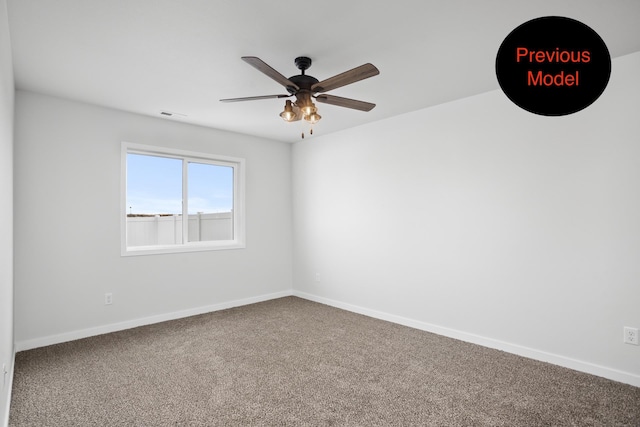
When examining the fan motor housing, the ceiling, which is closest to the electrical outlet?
the ceiling

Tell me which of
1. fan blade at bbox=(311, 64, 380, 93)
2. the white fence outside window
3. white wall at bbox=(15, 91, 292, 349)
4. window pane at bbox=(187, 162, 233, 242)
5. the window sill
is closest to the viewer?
fan blade at bbox=(311, 64, 380, 93)

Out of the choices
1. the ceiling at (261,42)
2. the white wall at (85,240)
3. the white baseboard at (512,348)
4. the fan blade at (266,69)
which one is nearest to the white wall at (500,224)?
the white baseboard at (512,348)

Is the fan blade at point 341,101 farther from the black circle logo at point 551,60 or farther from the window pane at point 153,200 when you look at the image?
the window pane at point 153,200

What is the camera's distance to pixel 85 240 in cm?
346

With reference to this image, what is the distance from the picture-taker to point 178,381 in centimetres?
252

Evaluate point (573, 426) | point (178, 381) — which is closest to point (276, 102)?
point (178, 381)

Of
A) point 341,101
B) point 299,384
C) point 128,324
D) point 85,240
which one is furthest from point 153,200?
point 299,384

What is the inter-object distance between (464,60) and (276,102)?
1.74 metres

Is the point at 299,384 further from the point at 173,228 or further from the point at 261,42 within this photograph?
the point at 173,228

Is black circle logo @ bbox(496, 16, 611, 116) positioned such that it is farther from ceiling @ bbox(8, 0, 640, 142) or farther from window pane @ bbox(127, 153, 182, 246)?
window pane @ bbox(127, 153, 182, 246)

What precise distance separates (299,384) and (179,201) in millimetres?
2842

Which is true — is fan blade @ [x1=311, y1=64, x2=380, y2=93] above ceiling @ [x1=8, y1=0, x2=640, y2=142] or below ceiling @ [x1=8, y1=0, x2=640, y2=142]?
below

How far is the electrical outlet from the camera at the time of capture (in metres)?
2.43

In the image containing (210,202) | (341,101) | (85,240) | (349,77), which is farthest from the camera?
(210,202)
